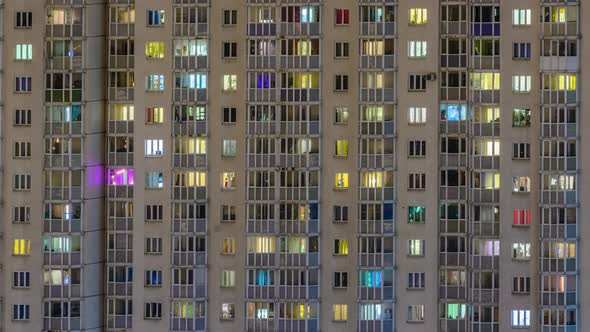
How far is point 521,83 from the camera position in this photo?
77062 millimetres

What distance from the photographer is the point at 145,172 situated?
78.6 meters

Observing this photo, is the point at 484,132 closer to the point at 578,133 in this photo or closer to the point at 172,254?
the point at 578,133

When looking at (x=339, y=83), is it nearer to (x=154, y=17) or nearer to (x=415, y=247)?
(x=415, y=247)

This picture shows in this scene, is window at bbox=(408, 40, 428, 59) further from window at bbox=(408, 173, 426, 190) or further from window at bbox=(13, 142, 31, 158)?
window at bbox=(13, 142, 31, 158)

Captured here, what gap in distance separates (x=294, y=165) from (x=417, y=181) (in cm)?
873

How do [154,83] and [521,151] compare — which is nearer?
[521,151]

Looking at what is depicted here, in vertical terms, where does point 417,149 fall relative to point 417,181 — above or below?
above

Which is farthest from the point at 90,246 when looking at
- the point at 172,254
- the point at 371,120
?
the point at 371,120

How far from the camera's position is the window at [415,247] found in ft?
255

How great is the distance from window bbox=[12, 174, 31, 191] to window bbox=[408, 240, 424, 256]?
27428 mm

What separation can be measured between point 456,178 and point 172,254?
2079 centimetres

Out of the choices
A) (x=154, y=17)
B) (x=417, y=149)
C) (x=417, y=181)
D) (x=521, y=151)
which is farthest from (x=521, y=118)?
(x=154, y=17)

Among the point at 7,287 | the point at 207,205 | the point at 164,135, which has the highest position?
the point at 164,135

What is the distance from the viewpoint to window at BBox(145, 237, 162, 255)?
78.6 m
